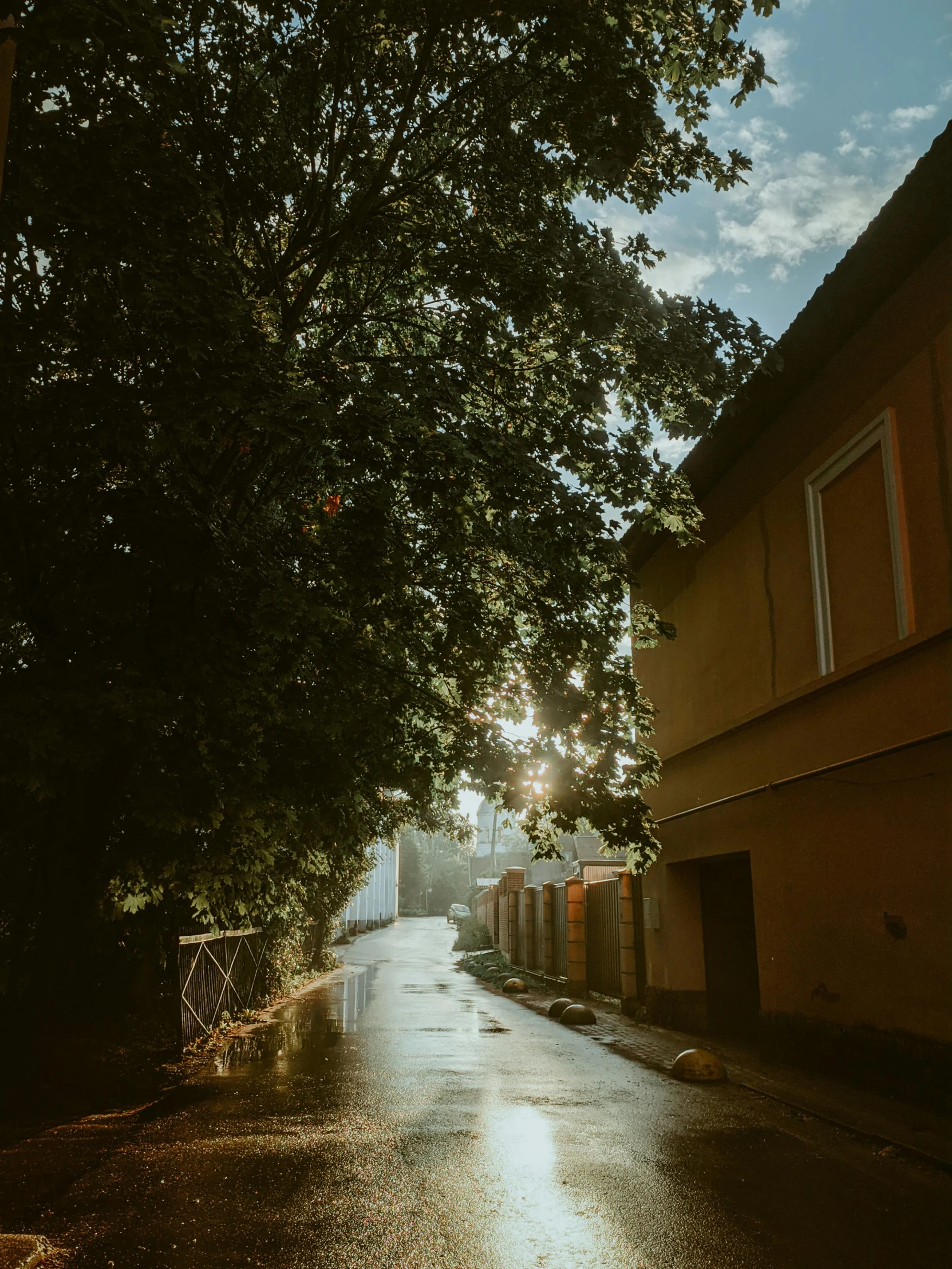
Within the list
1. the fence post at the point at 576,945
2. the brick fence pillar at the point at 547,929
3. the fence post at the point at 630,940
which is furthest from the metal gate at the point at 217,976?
the brick fence pillar at the point at 547,929

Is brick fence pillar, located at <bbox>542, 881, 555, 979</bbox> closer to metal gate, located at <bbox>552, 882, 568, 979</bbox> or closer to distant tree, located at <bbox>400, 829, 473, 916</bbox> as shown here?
metal gate, located at <bbox>552, 882, 568, 979</bbox>

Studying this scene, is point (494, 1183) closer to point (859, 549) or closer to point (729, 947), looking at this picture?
point (859, 549)

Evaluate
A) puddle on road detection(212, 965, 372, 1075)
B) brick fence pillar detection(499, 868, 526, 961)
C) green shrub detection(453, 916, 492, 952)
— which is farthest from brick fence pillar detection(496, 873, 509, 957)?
puddle on road detection(212, 965, 372, 1075)

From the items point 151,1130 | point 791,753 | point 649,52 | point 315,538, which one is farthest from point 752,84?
point 151,1130

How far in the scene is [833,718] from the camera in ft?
29.5

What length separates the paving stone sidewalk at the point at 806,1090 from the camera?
640 cm

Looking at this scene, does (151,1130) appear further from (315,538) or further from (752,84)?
(752,84)

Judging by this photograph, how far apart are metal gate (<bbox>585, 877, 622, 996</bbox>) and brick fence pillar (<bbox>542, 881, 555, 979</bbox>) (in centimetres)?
247

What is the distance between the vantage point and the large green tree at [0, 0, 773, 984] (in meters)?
6.77

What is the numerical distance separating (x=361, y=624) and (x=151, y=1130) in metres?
4.73

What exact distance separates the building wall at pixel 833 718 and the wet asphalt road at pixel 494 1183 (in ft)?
5.73

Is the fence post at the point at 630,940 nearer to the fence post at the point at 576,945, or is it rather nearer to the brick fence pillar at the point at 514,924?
the fence post at the point at 576,945

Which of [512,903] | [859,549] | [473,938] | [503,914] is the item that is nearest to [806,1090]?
[859,549]

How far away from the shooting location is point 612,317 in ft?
26.3
